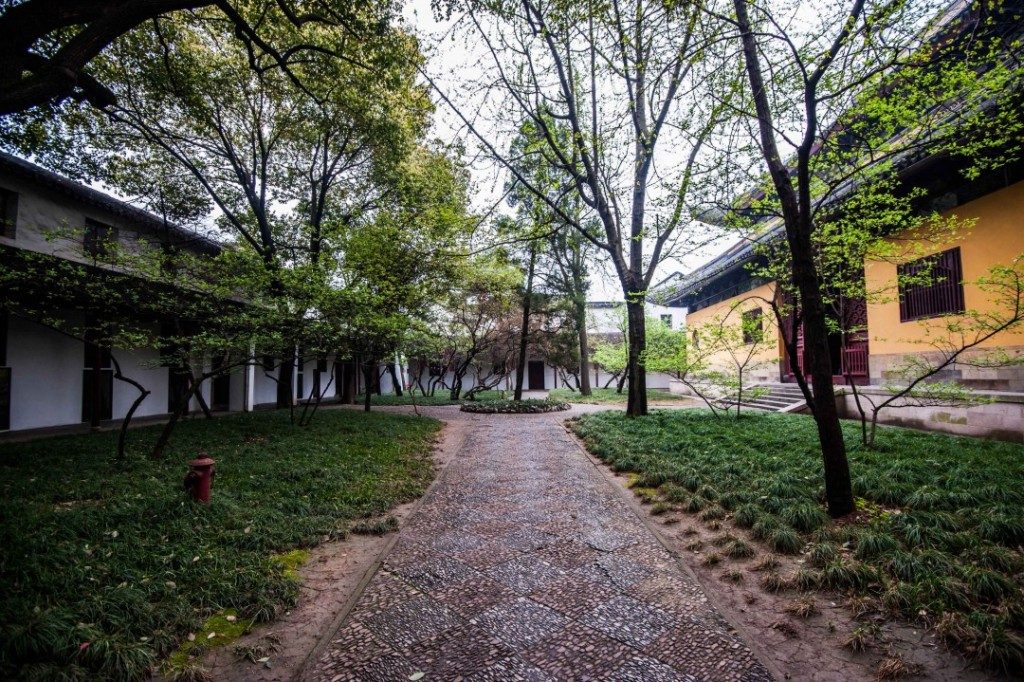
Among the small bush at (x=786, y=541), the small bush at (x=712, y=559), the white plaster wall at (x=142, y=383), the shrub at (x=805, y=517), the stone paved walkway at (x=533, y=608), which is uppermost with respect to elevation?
the white plaster wall at (x=142, y=383)

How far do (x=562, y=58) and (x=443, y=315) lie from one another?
11623mm

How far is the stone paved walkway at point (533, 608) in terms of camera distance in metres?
2.27

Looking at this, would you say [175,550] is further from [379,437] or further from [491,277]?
[491,277]

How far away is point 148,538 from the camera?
3389 mm

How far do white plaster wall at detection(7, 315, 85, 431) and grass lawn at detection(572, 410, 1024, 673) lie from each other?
1153cm

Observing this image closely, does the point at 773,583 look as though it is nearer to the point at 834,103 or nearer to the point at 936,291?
the point at 834,103

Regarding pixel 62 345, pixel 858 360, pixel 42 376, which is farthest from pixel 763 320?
pixel 42 376

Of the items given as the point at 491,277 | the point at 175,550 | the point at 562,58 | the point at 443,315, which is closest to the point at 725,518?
the point at 175,550

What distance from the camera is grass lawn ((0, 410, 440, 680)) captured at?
7.30 feet

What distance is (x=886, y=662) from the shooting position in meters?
2.19

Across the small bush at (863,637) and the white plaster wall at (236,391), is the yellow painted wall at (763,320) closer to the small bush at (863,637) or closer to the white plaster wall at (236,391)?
the small bush at (863,637)

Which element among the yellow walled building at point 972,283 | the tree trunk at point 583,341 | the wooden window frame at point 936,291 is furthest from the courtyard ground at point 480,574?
the tree trunk at point 583,341

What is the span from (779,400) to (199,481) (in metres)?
13.3

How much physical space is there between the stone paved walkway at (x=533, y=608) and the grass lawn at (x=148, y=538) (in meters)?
0.77
